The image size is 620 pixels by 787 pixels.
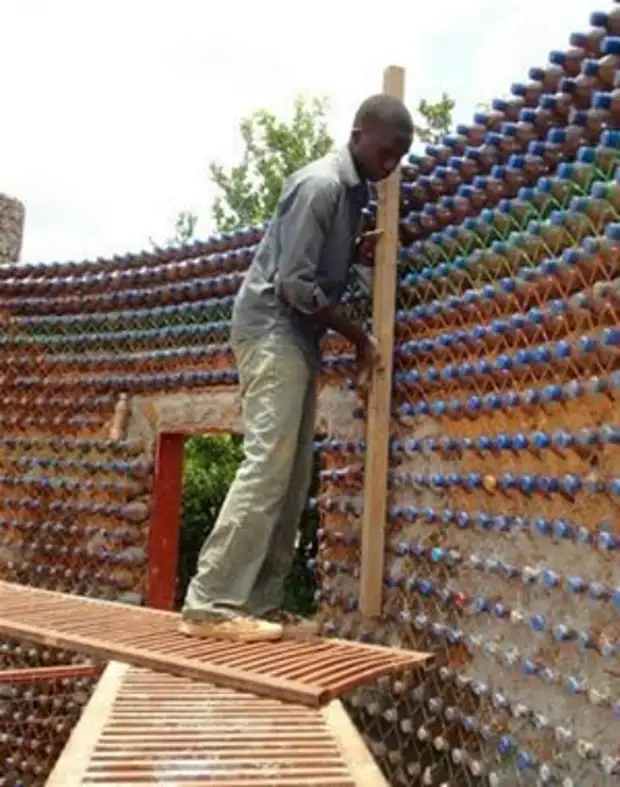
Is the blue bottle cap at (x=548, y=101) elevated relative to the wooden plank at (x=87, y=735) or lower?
elevated

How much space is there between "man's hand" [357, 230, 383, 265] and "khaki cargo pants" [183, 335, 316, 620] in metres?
0.61

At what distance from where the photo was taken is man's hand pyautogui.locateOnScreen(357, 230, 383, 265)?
167 inches

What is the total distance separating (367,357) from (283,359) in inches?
16.6

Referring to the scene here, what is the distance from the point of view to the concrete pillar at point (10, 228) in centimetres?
778

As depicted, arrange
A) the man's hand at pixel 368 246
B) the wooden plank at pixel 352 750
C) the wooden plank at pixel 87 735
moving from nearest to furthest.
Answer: the wooden plank at pixel 87 735, the wooden plank at pixel 352 750, the man's hand at pixel 368 246

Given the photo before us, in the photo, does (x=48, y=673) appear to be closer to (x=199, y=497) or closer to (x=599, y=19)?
(x=599, y=19)

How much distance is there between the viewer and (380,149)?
12.7 feet

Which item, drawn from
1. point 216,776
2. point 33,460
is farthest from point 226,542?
point 33,460

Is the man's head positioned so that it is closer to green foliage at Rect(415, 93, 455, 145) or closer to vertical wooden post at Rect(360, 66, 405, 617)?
vertical wooden post at Rect(360, 66, 405, 617)

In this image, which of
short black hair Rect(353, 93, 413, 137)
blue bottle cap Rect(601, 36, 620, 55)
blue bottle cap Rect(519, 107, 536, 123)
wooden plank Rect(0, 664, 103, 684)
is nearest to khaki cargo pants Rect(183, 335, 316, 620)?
short black hair Rect(353, 93, 413, 137)

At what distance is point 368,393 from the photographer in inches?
168

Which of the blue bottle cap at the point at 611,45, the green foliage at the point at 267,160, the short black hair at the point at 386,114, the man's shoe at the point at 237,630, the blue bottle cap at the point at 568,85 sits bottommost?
the man's shoe at the point at 237,630

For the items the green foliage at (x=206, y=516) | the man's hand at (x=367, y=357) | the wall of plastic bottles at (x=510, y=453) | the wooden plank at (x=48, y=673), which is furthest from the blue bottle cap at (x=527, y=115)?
the green foliage at (x=206, y=516)

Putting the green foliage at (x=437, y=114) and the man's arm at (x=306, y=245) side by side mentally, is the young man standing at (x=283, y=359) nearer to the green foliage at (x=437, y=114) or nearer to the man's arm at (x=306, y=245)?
the man's arm at (x=306, y=245)
